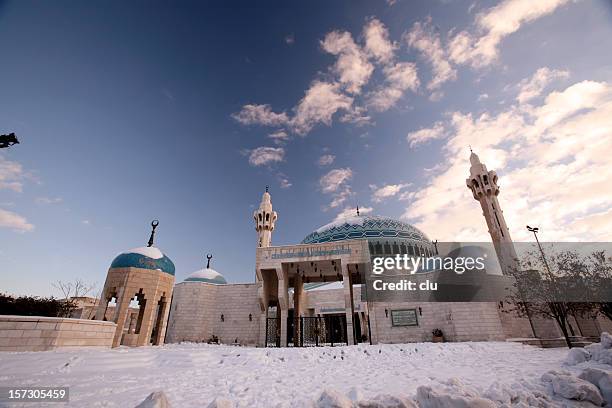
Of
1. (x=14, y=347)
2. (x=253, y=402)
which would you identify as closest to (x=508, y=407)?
(x=253, y=402)

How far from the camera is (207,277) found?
2825 centimetres

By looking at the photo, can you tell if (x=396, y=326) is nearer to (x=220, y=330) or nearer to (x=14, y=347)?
(x=220, y=330)

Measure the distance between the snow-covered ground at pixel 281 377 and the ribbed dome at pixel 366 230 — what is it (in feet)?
71.0

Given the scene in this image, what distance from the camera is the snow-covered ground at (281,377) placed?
500cm

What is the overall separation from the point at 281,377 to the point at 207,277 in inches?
888

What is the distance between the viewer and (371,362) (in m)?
10.1

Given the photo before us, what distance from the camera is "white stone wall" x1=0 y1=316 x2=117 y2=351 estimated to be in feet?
27.5

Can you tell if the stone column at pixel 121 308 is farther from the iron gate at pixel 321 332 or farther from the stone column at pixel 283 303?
the iron gate at pixel 321 332

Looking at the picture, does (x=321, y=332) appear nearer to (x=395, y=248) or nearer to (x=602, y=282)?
(x=395, y=248)

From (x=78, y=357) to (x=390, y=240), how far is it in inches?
1118

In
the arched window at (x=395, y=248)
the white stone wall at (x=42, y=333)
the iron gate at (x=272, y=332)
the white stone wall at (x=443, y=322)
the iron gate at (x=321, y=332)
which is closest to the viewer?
the white stone wall at (x=42, y=333)

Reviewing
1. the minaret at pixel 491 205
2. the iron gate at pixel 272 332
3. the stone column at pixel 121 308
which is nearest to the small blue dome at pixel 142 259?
the stone column at pixel 121 308

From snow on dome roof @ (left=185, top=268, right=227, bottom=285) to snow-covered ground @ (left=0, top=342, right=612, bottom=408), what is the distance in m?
18.2

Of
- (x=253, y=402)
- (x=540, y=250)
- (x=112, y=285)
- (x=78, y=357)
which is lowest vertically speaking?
(x=253, y=402)
